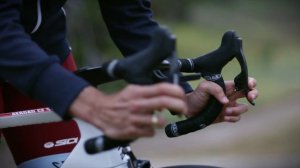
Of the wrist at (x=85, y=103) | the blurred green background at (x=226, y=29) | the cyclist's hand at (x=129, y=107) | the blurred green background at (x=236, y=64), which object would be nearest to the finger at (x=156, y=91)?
the cyclist's hand at (x=129, y=107)

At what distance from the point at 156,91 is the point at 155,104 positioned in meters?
0.03

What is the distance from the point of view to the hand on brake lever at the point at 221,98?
1974 mm

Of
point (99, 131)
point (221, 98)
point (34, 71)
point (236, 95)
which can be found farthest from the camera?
point (236, 95)

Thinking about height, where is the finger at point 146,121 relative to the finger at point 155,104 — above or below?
below

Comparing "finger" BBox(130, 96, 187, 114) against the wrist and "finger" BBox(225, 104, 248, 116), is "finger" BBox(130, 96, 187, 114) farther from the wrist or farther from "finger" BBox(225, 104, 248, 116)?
"finger" BBox(225, 104, 248, 116)

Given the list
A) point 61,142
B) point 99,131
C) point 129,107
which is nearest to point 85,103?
point 129,107

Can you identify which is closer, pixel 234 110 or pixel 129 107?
pixel 129 107

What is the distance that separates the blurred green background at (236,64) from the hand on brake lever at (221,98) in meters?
2.75

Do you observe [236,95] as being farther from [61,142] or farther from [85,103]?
[85,103]

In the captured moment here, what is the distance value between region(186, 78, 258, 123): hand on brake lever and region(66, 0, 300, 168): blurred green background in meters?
2.75

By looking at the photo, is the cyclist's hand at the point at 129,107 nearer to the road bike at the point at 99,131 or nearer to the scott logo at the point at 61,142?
the road bike at the point at 99,131

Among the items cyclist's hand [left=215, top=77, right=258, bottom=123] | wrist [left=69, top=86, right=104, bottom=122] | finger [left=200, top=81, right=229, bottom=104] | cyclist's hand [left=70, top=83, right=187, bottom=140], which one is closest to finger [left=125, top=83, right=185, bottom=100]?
cyclist's hand [left=70, top=83, right=187, bottom=140]

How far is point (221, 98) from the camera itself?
195cm

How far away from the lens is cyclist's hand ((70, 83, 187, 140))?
4.62 ft
